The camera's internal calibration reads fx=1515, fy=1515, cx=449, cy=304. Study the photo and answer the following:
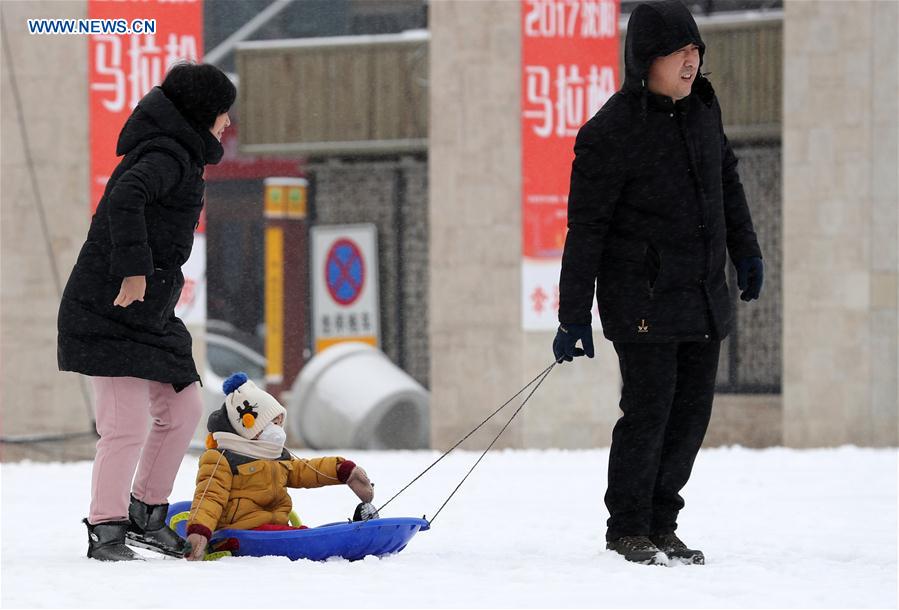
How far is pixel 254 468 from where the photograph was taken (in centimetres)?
503

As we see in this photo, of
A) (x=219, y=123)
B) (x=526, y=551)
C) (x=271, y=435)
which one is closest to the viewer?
(x=271, y=435)

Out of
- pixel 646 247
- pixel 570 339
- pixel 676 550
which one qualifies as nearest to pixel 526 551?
pixel 676 550

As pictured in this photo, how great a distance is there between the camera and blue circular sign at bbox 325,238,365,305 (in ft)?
38.4

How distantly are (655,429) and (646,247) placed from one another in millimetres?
589

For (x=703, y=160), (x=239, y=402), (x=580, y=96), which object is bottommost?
(x=239, y=402)

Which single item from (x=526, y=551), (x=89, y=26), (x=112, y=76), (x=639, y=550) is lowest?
(x=526, y=551)

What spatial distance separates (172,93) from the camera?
5.13 meters

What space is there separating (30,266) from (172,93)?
19.2ft

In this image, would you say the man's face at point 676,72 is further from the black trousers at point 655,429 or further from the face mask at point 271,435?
the face mask at point 271,435

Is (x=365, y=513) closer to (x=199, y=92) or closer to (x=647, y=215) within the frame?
(x=647, y=215)

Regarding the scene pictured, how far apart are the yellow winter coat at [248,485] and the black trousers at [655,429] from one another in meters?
0.92

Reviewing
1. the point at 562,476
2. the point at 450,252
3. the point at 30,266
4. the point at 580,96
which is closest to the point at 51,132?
the point at 30,266

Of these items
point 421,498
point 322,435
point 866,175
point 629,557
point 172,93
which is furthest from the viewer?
point 322,435

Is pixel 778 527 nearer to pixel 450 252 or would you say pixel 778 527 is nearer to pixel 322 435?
pixel 450 252
